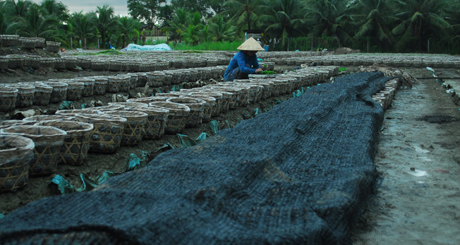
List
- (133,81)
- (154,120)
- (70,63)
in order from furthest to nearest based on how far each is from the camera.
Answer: (70,63) < (133,81) < (154,120)

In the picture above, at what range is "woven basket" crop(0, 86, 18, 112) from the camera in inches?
215

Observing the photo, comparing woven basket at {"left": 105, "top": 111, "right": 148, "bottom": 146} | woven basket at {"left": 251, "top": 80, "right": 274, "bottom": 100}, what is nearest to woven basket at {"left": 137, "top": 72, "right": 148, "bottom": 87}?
woven basket at {"left": 251, "top": 80, "right": 274, "bottom": 100}

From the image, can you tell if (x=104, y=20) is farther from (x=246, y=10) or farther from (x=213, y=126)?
(x=213, y=126)

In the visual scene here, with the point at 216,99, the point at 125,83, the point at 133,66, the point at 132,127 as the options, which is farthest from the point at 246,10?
the point at 132,127

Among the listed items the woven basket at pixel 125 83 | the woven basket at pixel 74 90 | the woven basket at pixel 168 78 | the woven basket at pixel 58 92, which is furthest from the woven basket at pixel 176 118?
the woven basket at pixel 168 78

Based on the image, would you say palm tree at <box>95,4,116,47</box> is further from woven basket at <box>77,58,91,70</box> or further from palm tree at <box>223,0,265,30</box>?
woven basket at <box>77,58,91,70</box>

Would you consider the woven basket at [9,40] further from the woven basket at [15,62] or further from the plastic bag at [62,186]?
the plastic bag at [62,186]

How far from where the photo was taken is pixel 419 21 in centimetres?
3381

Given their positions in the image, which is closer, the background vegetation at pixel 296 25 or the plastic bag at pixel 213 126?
the plastic bag at pixel 213 126

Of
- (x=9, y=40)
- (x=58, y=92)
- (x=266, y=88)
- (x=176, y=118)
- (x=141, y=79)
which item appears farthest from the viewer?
(x=9, y=40)

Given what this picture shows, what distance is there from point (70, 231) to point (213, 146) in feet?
5.66

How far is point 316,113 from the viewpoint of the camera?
4.93m

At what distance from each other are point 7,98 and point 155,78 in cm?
400

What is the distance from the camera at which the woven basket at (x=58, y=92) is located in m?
6.47
